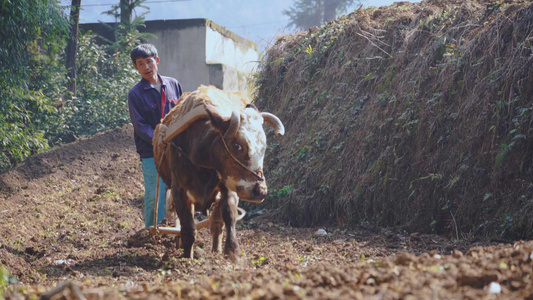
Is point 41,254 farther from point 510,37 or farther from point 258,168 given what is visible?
point 510,37

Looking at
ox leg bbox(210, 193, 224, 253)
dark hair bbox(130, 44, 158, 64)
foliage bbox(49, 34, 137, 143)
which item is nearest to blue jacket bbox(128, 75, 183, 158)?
dark hair bbox(130, 44, 158, 64)

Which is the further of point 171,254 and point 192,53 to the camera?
point 192,53

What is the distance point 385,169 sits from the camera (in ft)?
25.2

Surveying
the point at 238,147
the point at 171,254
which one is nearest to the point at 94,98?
the point at 171,254

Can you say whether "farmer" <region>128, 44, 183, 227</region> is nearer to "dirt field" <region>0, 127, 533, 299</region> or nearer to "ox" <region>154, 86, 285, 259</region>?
"ox" <region>154, 86, 285, 259</region>

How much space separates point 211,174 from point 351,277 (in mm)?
3181

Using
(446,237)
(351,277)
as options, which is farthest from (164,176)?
(351,277)

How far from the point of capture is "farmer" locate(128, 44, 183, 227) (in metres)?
6.92

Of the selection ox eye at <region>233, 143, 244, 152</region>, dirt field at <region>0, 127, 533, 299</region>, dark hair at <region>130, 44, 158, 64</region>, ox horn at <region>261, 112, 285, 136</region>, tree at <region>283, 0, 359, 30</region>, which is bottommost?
dirt field at <region>0, 127, 533, 299</region>

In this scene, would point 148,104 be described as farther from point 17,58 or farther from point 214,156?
point 17,58

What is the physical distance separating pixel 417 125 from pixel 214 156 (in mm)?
3190

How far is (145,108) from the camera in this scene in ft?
22.9

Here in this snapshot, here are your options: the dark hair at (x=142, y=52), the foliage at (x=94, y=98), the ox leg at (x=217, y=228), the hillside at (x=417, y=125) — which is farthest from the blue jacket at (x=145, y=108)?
the foliage at (x=94, y=98)

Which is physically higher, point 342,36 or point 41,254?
point 342,36
